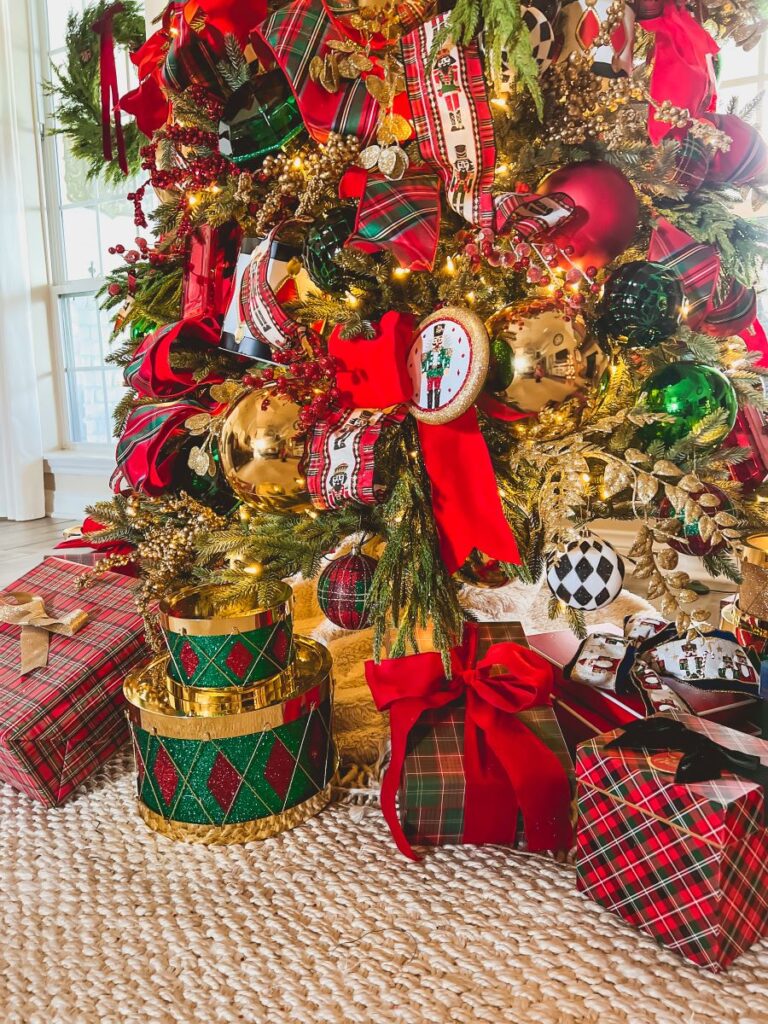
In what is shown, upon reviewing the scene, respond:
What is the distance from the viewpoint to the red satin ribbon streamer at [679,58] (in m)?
0.73

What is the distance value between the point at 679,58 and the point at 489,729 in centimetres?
67

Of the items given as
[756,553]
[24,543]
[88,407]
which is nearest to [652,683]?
[756,553]

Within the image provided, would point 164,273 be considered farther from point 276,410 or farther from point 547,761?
point 547,761

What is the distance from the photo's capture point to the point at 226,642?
78cm

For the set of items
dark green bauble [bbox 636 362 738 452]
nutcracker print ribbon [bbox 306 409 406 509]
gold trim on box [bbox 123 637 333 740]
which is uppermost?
dark green bauble [bbox 636 362 738 452]

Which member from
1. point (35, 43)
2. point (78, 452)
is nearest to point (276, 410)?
point (78, 452)

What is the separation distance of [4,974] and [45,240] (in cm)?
310

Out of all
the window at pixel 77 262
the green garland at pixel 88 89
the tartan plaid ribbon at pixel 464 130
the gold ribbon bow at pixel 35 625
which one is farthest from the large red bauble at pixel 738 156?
the window at pixel 77 262

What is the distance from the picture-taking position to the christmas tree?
27.1 inches

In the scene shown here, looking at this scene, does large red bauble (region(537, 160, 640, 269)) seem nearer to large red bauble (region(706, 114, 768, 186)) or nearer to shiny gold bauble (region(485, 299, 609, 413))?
shiny gold bauble (region(485, 299, 609, 413))

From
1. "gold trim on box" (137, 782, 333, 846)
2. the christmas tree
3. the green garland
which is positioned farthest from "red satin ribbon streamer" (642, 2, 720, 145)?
the green garland

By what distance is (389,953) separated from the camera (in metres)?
0.64

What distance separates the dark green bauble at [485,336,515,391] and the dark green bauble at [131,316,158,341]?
626 millimetres

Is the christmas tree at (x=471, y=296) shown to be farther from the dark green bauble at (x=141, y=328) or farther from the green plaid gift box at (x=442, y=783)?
the dark green bauble at (x=141, y=328)
